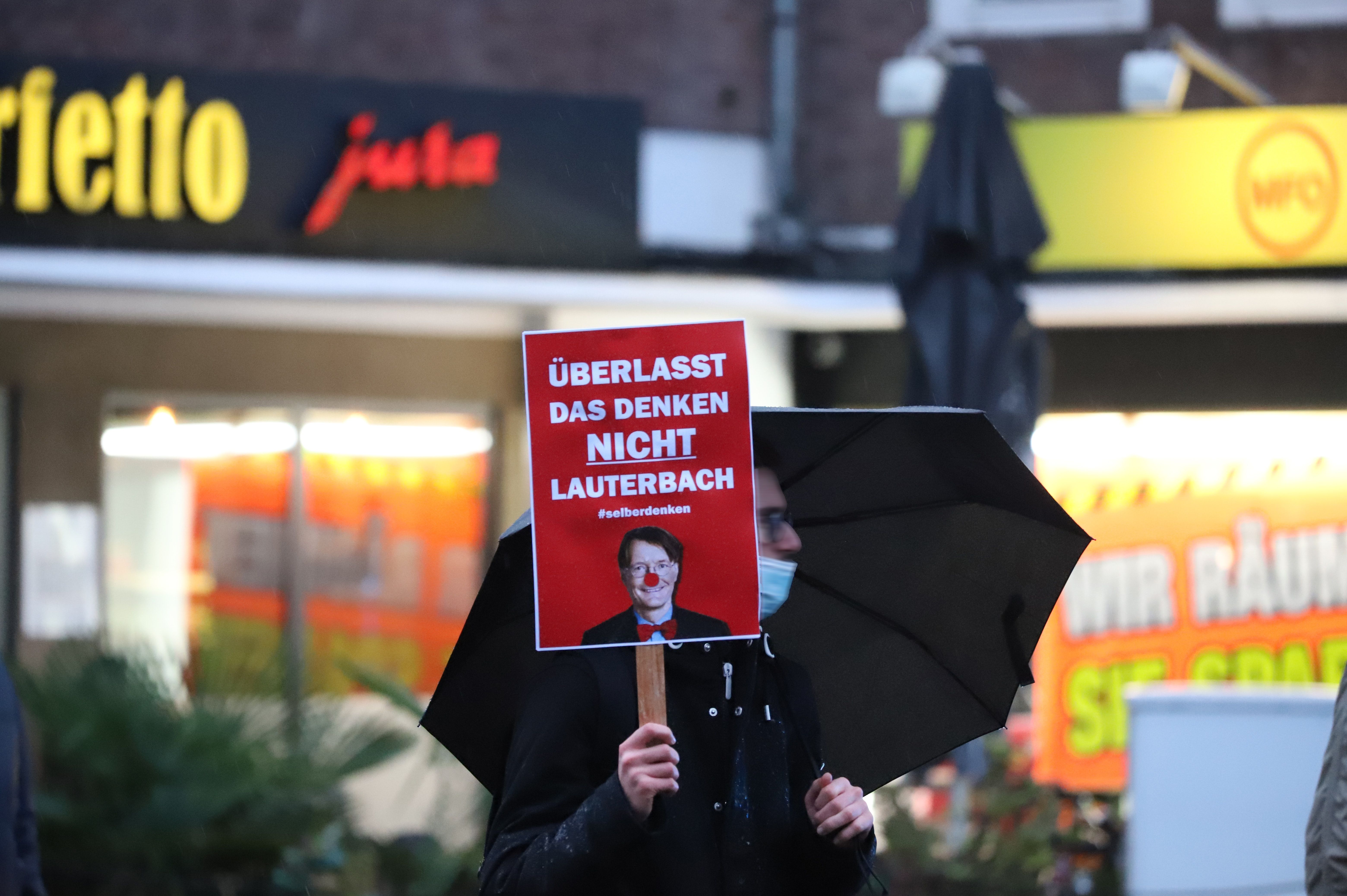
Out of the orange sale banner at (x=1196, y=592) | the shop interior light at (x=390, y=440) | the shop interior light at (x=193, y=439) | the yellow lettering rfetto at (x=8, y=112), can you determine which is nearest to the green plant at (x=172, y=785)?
the yellow lettering rfetto at (x=8, y=112)

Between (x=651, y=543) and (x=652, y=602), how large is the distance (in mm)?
84

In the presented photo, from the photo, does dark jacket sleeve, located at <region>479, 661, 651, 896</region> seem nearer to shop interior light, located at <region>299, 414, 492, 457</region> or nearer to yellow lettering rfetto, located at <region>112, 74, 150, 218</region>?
yellow lettering rfetto, located at <region>112, 74, 150, 218</region>

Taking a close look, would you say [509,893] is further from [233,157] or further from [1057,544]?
[233,157]

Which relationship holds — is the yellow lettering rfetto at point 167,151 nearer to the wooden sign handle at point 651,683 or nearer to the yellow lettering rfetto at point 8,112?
the yellow lettering rfetto at point 8,112

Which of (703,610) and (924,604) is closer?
(703,610)

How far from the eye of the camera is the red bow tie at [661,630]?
92.9 inches

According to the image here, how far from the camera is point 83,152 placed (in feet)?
29.7

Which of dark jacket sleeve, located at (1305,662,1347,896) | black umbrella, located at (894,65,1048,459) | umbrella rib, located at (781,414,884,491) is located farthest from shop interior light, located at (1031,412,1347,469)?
umbrella rib, located at (781,414,884,491)

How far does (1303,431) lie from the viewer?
998cm

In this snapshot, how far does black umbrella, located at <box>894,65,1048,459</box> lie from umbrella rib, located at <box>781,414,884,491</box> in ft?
14.2

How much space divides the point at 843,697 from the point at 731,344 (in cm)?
75

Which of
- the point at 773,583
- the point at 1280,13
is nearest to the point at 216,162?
the point at 1280,13

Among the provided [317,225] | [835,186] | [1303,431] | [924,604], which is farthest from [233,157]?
[924,604]

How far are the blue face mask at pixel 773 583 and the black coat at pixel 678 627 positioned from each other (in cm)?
18
